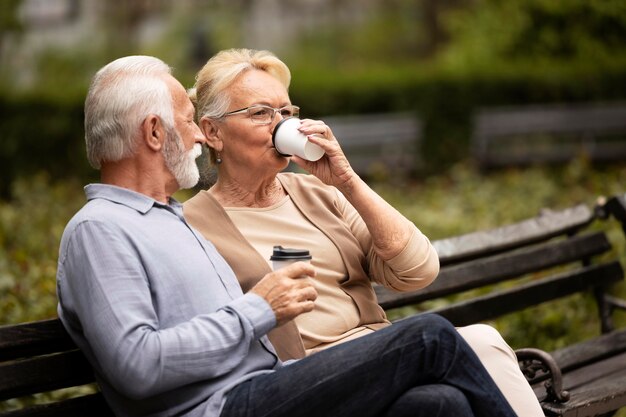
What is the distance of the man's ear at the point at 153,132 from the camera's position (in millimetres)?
2879

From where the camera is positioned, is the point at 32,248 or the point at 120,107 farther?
the point at 32,248

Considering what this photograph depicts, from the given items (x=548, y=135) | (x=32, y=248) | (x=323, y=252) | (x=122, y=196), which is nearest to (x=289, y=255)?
(x=122, y=196)

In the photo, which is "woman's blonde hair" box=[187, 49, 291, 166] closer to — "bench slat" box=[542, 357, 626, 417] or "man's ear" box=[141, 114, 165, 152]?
"man's ear" box=[141, 114, 165, 152]

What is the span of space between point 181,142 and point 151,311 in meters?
0.53

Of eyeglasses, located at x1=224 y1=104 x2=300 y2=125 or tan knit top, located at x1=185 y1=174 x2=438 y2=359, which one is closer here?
tan knit top, located at x1=185 y1=174 x2=438 y2=359

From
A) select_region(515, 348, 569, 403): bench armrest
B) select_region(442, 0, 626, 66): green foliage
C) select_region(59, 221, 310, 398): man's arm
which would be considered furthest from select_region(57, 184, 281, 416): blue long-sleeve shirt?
select_region(442, 0, 626, 66): green foliage

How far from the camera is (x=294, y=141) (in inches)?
131

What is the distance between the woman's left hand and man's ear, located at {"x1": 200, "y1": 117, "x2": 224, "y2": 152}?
250mm

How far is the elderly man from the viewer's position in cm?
264

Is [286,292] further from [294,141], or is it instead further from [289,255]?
[294,141]

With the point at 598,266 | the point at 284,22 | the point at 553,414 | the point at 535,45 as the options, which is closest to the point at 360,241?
the point at 553,414

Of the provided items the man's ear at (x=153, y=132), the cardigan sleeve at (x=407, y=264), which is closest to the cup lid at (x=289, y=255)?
the man's ear at (x=153, y=132)

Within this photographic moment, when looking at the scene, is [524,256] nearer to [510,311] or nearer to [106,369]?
[510,311]

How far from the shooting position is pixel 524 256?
475cm
